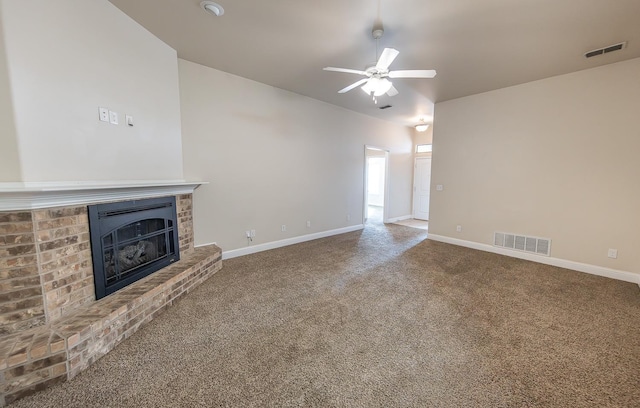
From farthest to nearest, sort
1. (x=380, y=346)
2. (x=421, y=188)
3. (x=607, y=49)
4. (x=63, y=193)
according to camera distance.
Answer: (x=421, y=188), (x=607, y=49), (x=380, y=346), (x=63, y=193)

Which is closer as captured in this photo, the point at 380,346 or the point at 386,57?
the point at 380,346

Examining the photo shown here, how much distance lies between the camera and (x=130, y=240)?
2.36 metres

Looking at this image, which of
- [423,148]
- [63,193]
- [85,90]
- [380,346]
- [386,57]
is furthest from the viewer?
[423,148]

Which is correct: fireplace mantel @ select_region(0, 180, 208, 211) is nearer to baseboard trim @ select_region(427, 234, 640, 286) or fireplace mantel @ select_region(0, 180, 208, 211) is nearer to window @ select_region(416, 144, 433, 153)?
baseboard trim @ select_region(427, 234, 640, 286)

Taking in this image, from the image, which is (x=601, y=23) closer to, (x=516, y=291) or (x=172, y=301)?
(x=516, y=291)

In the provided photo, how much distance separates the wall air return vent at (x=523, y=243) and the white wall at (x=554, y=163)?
0.28 ft

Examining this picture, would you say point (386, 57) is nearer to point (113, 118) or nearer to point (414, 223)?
point (113, 118)

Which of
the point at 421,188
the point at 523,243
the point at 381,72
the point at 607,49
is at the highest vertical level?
the point at 607,49

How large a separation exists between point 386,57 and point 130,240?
2.94m

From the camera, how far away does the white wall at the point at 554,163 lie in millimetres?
3125

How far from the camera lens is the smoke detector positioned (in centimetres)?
212

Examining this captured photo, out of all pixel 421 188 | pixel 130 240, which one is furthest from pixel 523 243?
pixel 130 240

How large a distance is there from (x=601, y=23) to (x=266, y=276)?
441 cm

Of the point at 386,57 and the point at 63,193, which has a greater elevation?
the point at 386,57
